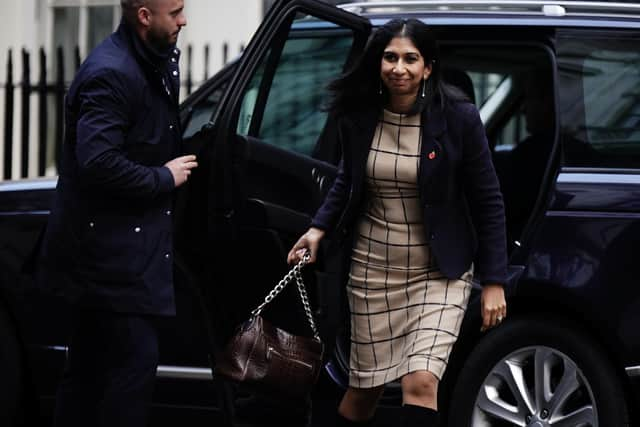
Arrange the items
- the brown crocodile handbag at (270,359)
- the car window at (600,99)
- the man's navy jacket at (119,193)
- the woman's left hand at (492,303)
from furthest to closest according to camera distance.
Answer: the car window at (600,99)
the brown crocodile handbag at (270,359)
the woman's left hand at (492,303)
the man's navy jacket at (119,193)

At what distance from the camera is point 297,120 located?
549cm

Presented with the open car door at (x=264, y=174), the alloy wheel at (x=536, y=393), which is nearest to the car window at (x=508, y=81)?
the open car door at (x=264, y=174)

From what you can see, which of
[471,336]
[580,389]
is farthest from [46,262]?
[580,389]

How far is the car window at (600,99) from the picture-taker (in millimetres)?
5211

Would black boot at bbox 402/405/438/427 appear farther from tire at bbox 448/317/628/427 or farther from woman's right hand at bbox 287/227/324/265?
tire at bbox 448/317/628/427

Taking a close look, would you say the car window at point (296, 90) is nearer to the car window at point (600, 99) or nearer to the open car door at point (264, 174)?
the open car door at point (264, 174)

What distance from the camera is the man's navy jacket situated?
4.30m

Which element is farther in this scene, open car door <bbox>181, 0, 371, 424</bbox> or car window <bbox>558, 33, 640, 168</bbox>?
car window <bbox>558, 33, 640, 168</bbox>

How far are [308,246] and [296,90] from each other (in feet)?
3.56

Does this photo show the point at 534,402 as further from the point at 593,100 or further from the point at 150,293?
the point at 150,293

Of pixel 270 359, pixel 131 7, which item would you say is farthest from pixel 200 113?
pixel 270 359

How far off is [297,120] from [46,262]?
52.6 inches

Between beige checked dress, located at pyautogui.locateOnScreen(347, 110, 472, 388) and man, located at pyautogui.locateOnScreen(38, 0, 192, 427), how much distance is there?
61cm

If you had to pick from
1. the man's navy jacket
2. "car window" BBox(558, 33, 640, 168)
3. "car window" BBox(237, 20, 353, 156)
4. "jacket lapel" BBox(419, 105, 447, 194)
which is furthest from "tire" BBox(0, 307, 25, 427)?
"car window" BBox(558, 33, 640, 168)
